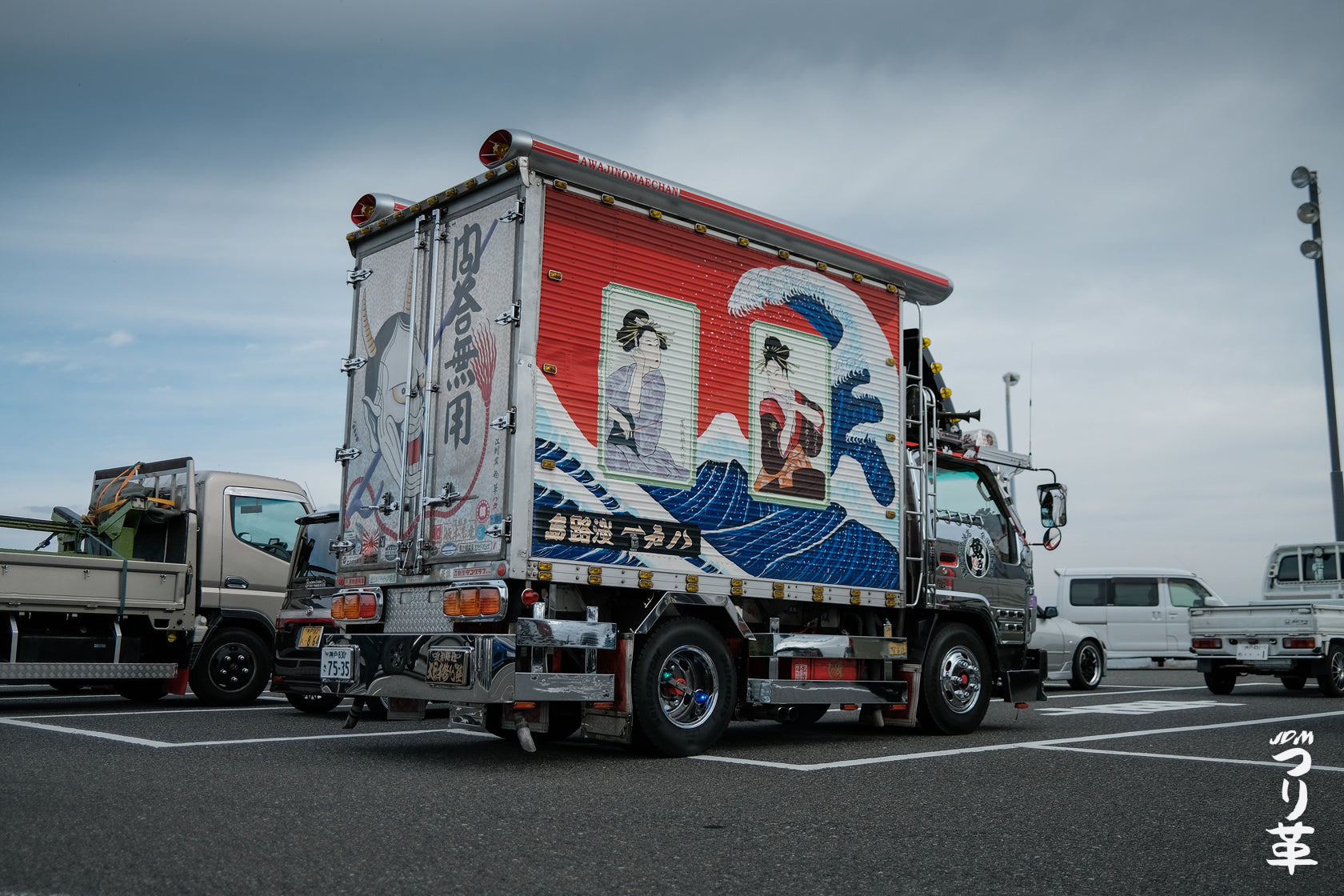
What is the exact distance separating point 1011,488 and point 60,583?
9.42 metres

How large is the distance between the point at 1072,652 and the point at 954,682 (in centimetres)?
752

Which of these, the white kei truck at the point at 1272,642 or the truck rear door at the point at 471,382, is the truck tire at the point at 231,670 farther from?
the white kei truck at the point at 1272,642

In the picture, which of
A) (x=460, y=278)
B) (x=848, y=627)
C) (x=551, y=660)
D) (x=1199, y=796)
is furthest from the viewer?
(x=848, y=627)

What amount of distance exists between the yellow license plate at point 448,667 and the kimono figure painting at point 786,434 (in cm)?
270

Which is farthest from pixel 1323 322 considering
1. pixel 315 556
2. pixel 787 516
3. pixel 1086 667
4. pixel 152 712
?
pixel 152 712

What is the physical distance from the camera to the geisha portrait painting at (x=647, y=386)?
8086 mm

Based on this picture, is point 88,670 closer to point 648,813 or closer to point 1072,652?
point 648,813

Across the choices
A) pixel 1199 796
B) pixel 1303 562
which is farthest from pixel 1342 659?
pixel 1199 796

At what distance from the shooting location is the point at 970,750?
8742mm

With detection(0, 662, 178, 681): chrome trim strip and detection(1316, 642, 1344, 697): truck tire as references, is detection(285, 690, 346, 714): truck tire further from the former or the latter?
detection(1316, 642, 1344, 697): truck tire

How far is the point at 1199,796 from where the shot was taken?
657 cm

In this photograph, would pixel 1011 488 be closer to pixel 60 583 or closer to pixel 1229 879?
pixel 1229 879

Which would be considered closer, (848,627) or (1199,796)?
(1199,796)

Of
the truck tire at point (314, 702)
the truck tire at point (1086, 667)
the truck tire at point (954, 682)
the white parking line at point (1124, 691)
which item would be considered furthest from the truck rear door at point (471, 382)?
the truck tire at point (1086, 667)
